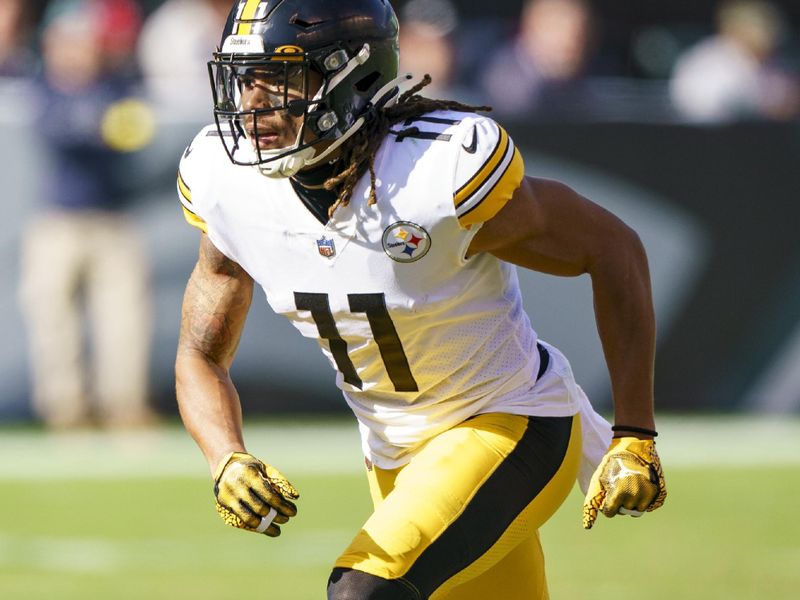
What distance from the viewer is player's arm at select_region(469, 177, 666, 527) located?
3.29m

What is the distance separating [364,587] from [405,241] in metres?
0.71

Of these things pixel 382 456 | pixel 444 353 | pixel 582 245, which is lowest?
pixel 382 456

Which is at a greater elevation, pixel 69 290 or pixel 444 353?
pixel 444 353

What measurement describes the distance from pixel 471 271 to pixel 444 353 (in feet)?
0.62

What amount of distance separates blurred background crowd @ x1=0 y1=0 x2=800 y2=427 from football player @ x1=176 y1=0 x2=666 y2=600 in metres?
4.94

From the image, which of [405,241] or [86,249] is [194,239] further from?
[405,241]

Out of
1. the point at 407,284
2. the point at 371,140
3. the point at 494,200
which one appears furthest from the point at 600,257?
the point at 371,140

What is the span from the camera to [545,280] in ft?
28.1

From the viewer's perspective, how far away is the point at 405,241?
328 cm

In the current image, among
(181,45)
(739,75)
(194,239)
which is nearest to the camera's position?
(194,239)

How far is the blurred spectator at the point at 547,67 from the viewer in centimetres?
870

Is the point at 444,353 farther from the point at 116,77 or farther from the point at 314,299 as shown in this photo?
the point at 116,77

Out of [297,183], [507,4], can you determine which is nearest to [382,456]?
[297,183]

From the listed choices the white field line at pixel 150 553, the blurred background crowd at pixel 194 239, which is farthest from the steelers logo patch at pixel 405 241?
the blurred background crowd at pixel 194 239
